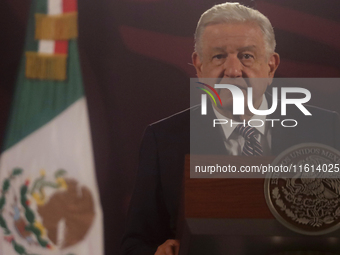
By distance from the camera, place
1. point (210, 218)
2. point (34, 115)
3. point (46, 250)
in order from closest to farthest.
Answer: point (210, 218) → point (46, 250) → point (34, 115)

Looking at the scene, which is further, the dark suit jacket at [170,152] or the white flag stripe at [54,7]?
the white flag stripe at [54,7]

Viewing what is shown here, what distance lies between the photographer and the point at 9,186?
8.36 ft

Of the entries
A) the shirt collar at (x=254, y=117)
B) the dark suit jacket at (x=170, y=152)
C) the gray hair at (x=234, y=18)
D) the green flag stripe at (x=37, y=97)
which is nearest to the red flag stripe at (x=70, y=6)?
the green flag stripe at (x=37, y=97)

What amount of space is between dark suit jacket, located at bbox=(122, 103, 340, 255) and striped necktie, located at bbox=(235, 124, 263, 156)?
127 millimetres

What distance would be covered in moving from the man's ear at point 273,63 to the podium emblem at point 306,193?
157 cm

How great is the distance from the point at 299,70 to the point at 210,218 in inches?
75.9

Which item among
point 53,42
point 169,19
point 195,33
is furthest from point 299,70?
point 53,42

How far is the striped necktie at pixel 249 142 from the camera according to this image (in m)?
2.22

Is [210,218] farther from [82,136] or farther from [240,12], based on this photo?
[240,12]

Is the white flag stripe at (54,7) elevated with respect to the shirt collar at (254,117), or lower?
elevated

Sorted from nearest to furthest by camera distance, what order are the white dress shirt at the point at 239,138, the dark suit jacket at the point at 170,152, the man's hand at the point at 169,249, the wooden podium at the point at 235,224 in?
1. the wooden podium at the point at 235,224
2. the man's hand at the point at 169,249
3. the dark suit jacket at the point at 170,152
4. the white dress shirt at the point at 239,138

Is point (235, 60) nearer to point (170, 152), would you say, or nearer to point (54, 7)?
point (170, 152)

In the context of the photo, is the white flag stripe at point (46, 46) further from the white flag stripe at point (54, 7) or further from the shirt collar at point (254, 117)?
the shirt collar at point (254, 117)

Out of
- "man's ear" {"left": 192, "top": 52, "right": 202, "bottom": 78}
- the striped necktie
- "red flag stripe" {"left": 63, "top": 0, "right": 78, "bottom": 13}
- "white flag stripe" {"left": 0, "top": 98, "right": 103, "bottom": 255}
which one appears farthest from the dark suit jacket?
"red flag stripe" {"left": 63, "top": 0, "right": 78, "bottom": 13}
